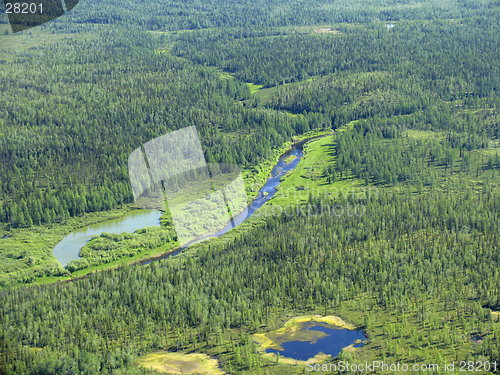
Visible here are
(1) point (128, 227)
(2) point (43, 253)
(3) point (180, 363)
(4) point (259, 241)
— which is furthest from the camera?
(1) point (128, 227)

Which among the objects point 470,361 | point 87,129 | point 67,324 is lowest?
point 470,361

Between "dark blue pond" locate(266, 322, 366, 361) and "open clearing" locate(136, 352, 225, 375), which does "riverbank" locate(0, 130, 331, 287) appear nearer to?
"open clearing" locate(136, 352, 225, 375)

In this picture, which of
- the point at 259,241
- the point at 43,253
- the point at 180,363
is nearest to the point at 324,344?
the point at 180,363

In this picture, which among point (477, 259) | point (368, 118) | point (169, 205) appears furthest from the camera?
point (368, 118)

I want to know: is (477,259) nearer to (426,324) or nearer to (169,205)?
(426,324)

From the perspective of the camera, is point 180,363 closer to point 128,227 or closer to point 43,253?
point 43,253

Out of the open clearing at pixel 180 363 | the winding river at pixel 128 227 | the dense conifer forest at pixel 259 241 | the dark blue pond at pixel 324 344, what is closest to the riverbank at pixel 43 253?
the dense conifer forest at pixel 259 241

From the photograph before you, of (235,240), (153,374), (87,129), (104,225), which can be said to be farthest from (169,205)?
(153,374)

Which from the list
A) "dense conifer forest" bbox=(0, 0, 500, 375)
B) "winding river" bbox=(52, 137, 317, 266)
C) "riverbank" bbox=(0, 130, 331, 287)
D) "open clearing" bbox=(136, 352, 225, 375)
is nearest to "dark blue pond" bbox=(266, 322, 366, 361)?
"dense conifer forest" bbox=(0, 0, 500, 375)
